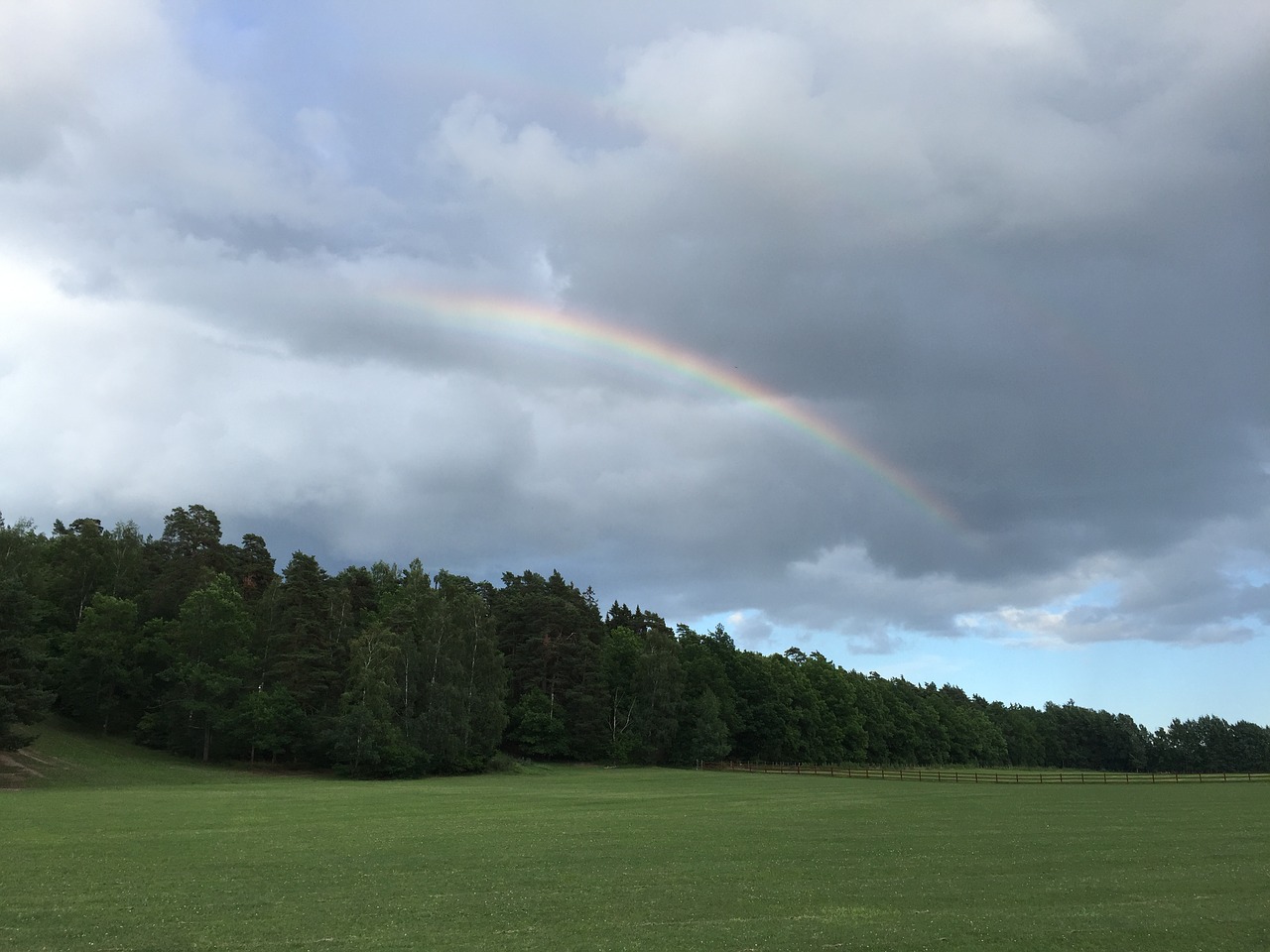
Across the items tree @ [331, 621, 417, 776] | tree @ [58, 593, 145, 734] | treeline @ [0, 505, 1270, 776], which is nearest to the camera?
tree @ [331, 621, 417, 776]

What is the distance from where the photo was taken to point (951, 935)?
15969mm

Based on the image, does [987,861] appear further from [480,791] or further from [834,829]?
[480,791]

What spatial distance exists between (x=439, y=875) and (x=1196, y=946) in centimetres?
1585

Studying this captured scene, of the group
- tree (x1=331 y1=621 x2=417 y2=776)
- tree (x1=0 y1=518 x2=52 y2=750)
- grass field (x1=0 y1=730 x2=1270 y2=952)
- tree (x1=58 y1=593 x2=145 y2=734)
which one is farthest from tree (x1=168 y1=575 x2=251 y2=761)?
grass field (x1=0 y1=730 x2=1270 y2=952)

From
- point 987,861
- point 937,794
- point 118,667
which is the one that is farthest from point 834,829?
point 118,667

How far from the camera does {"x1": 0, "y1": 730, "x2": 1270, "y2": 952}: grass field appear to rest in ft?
52.0

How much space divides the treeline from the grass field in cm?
4388

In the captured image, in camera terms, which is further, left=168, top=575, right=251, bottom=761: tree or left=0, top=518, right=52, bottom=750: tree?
left=168, top=575, right=251, bottom=761: tree

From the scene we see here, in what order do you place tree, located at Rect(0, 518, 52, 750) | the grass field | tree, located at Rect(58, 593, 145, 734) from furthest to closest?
tree, located at Rect(58, 593, 145, 734), tree, located at Rect(0, 518, 52, 750), the grass field

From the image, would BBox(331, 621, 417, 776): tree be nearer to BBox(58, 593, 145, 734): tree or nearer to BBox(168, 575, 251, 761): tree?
BBox(168, 575, 251, 761): tree

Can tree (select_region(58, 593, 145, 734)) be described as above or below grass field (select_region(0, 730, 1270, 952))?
above

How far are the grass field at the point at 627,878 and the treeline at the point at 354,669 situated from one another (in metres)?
43.9

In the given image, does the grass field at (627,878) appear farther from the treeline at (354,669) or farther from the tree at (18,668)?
the treeline at (354,669)

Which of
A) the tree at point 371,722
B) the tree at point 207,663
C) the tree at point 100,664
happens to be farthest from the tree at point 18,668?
the tree at point 371,722
